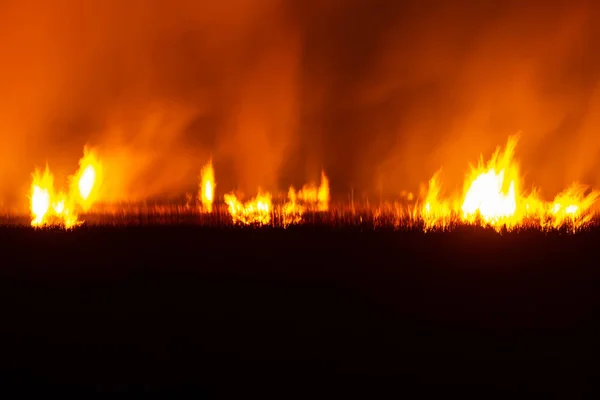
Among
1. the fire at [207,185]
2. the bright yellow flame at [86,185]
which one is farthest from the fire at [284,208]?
the bright yellow flame at [86,185]

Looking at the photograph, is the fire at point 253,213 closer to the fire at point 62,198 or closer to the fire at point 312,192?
the fire at point 312,192

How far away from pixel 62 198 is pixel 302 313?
969cm

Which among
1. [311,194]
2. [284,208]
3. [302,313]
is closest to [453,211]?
[284,208]

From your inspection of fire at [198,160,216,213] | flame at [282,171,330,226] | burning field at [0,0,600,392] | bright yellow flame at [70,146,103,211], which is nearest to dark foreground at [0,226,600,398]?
burning field at [0,0,600,392]

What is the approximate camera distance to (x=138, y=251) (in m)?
9.72

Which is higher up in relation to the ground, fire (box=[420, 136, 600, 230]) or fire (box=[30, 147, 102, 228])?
fire (box=[30, 147, 102, 228])

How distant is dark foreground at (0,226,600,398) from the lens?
5.71 meters

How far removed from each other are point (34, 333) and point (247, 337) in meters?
2.21

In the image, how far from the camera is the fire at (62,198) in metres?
13.0

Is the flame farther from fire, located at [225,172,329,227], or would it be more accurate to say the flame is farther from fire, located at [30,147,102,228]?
fire, located at [30,147,102,228]

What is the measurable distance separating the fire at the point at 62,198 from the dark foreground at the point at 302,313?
9.32 feet

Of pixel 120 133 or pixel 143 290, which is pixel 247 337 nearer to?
pixel 143 290

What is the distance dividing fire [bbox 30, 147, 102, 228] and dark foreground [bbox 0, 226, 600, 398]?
2.84 metres

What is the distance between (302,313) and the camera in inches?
277
